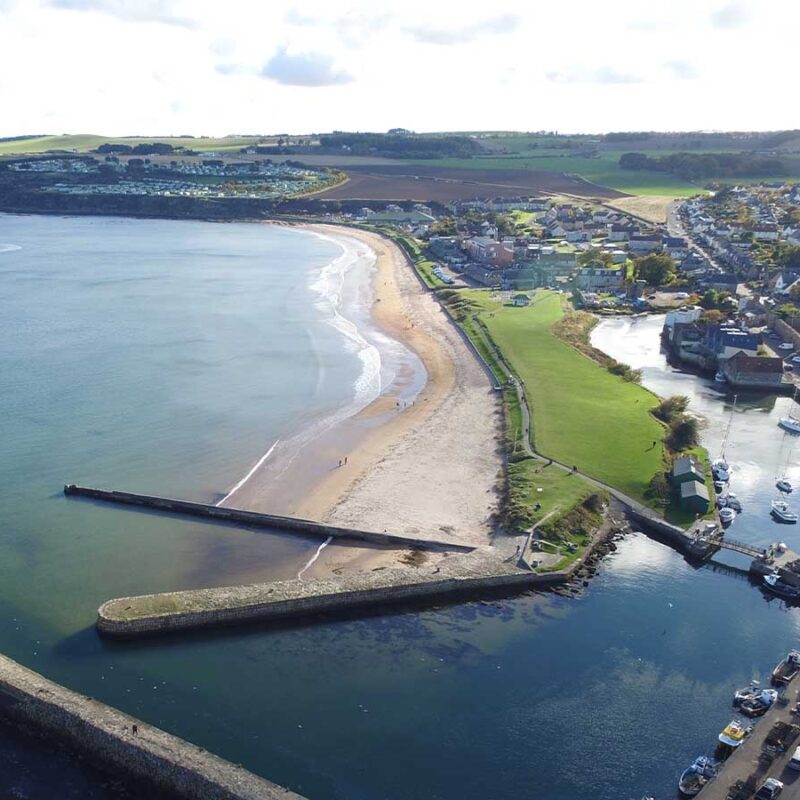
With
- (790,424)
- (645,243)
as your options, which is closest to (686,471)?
(790,424)

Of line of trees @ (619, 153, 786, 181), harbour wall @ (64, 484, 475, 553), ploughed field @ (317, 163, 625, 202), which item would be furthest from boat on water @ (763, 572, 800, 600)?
line of trees @ (619, 153, 786, 181)

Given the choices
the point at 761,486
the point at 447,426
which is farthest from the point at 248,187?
the point at 761,486

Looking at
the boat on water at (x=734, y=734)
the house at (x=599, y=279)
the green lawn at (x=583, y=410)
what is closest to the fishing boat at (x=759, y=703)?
the boat on water at (x=734, y=734)

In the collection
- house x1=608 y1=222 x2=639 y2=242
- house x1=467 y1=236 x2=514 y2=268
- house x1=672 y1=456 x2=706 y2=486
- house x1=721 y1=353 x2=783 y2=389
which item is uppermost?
house x1=608 y1=222 x2=639 y2=242

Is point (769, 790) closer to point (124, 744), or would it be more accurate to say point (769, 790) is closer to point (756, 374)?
point (124, 744)

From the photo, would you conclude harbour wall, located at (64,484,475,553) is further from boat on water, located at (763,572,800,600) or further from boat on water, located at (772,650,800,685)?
boat on water, located at (772,650,800,685)

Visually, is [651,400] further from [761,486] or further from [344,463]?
[344,463]
